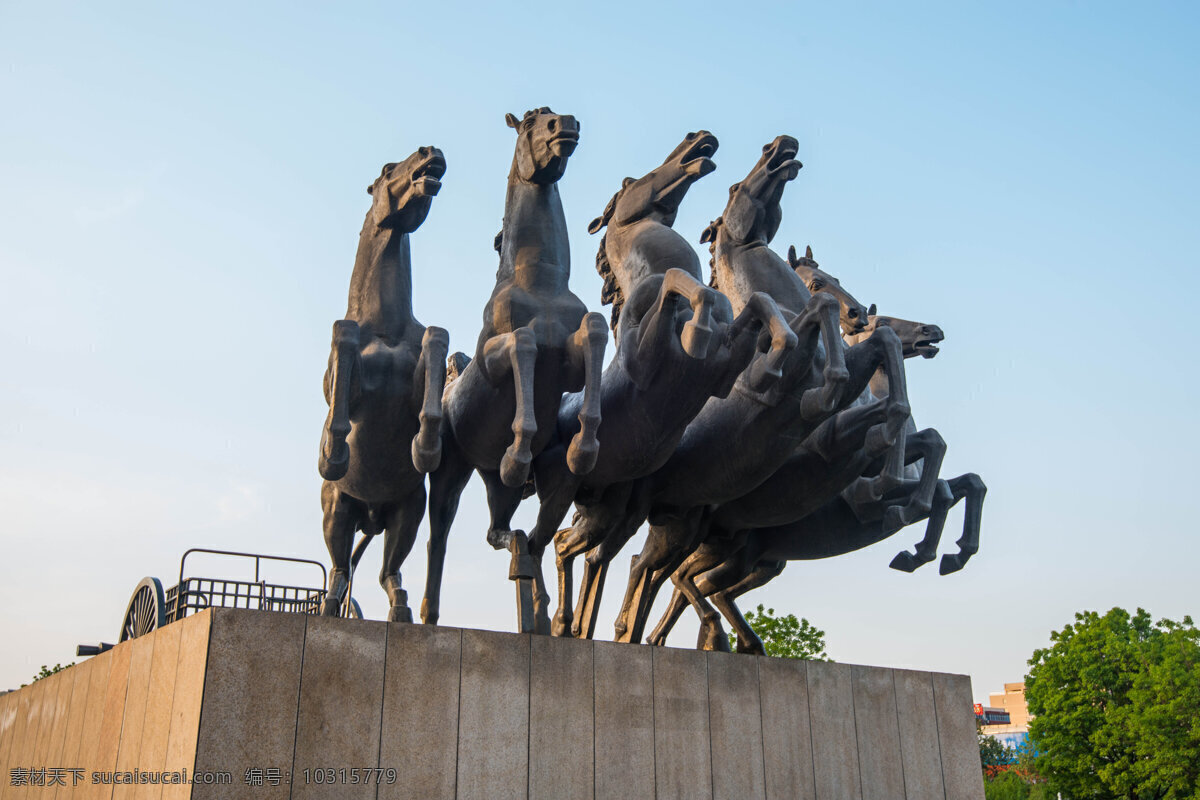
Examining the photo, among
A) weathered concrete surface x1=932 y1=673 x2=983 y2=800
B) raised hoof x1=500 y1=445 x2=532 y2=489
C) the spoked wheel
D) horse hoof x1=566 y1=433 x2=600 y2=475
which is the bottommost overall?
weathered concrete surface x1=932 y1=673 x2=983 y2=800

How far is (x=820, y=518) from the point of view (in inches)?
443

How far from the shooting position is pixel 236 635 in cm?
696

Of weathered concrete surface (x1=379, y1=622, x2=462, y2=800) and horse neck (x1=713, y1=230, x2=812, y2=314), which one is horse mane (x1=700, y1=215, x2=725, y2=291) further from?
weathered concrete surface (x1=379, y1=622, x2=462, y2=800)

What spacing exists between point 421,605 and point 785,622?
66.9 feet

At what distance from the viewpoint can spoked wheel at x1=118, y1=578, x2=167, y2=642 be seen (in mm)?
9962

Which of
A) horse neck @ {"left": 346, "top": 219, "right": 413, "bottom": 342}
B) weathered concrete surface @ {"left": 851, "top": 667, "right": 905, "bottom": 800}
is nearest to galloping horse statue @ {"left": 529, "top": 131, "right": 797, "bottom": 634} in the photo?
horse neck @ {"left": 346, "top": 219, "right": 413, "bottom": 342}

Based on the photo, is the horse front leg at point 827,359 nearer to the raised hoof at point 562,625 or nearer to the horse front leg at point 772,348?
the horse front leg at point 772,348

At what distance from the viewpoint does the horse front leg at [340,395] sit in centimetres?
827

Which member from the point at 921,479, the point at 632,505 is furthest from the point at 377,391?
the point at 921,479

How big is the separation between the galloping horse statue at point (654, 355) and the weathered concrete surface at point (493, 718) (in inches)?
42.3

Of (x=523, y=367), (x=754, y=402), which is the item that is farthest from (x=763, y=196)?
(x=523, y=367)

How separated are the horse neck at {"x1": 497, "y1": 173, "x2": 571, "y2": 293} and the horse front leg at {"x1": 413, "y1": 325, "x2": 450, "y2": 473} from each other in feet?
3.27

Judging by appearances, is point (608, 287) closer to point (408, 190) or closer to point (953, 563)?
point (408, 190)

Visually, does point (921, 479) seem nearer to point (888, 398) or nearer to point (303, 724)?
point (888, 398)
